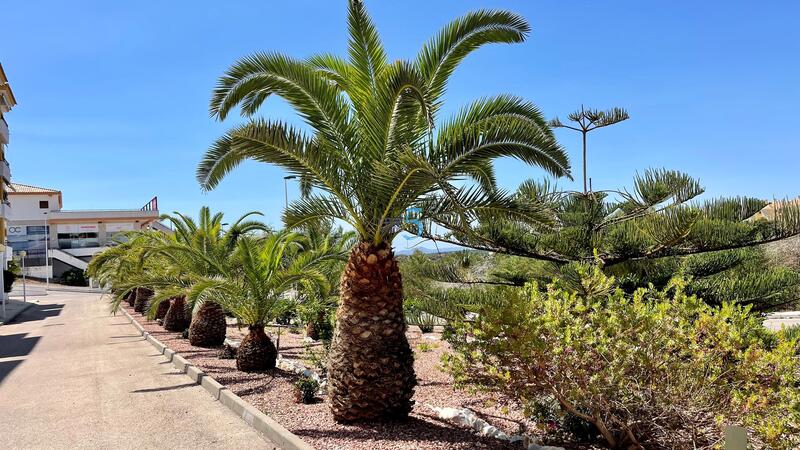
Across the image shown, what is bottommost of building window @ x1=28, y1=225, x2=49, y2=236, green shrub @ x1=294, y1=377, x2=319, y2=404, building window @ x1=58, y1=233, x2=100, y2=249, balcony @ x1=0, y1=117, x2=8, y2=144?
green shrub @ x1=294, y1=377, x2=319, y2=404

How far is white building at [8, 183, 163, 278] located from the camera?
61.5 meters

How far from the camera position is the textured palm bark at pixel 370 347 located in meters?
5.77

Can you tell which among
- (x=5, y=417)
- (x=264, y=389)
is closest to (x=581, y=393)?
(x=264, y=389)

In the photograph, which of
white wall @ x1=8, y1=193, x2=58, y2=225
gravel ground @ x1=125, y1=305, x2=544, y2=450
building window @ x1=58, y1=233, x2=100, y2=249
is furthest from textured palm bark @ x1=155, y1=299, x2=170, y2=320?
white wall @ x1=8, y1=193, x2=58, y2=225

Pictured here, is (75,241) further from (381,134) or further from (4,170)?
(381,134)

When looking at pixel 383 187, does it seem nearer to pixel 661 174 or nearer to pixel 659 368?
pixel 659 368

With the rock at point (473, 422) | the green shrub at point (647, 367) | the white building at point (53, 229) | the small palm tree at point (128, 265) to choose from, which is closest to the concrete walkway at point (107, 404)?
the rock at point (473, 422)

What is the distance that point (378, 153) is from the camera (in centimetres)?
603

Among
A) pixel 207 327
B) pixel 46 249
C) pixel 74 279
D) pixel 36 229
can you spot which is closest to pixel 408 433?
pixel 207 327

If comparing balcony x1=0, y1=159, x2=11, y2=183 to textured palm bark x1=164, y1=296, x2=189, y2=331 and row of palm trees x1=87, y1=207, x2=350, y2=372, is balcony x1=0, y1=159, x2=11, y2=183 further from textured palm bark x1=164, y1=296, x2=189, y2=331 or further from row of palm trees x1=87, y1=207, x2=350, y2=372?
textured palm bark x1=164, y1=296, x2=189, y2=331

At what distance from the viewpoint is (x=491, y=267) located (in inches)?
462

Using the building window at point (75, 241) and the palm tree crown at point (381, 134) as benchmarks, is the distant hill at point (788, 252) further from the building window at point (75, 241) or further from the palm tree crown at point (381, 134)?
the building window at point (75, 241)

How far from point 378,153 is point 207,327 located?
8451 millimetres

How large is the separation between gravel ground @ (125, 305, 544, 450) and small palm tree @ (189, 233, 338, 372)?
35 cm
